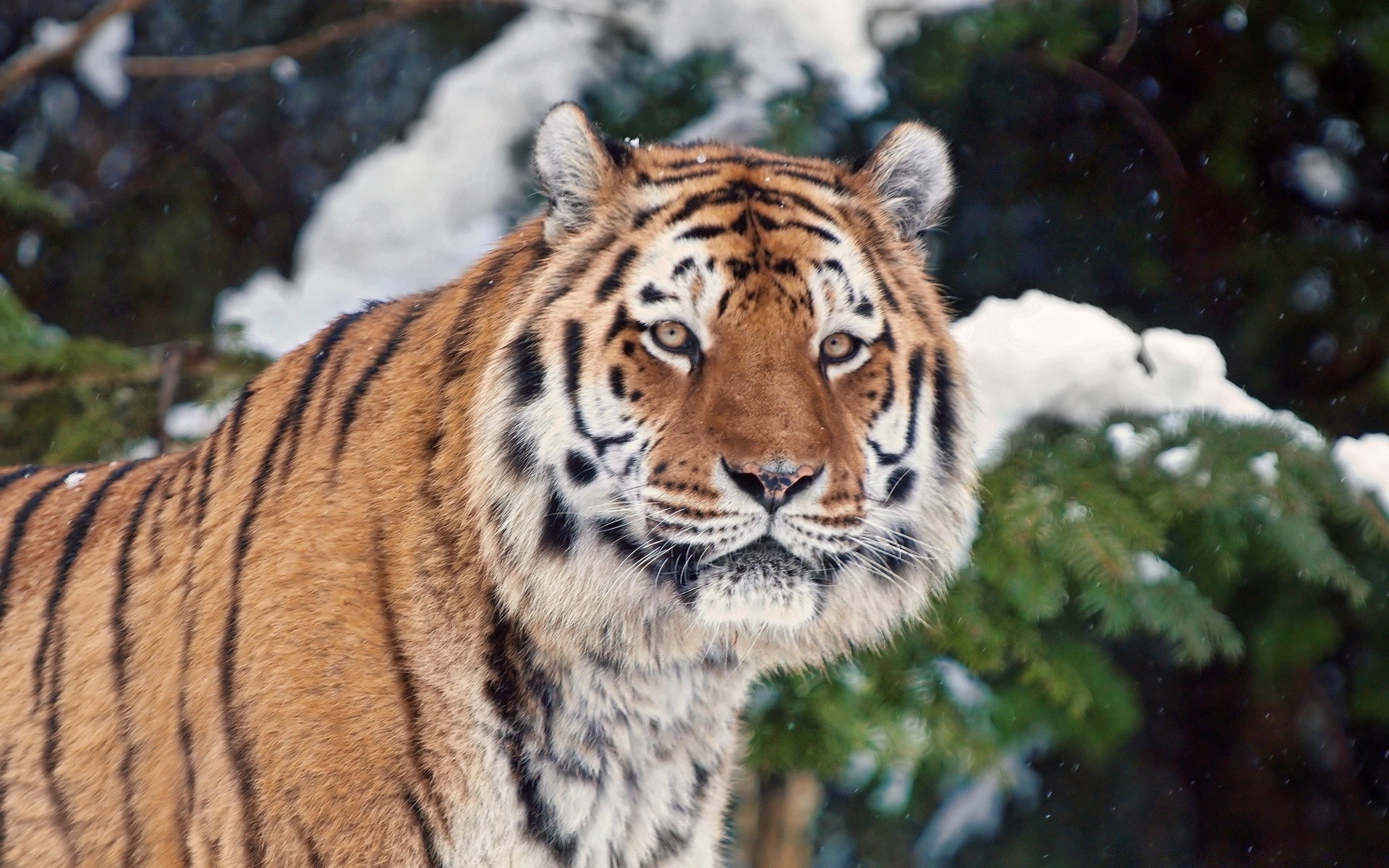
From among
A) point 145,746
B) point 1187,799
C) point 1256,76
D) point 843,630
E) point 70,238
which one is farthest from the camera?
point 70,238

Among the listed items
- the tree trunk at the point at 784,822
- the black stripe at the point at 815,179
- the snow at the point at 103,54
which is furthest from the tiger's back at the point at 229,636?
the snow at the point at 103,54

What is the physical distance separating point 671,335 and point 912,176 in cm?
56

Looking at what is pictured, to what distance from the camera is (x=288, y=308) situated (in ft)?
12.6

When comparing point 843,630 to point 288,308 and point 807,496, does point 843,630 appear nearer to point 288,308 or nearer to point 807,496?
point 807,496

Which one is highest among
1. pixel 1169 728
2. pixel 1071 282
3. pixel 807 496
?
pixel 807 496

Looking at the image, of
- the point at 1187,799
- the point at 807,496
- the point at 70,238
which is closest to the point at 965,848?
the point at 1187,799

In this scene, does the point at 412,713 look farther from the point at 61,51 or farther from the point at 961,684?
the point at 61,51

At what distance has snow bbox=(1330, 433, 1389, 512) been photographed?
2.74 m

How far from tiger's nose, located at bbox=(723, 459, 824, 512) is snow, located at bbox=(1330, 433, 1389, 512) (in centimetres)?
163

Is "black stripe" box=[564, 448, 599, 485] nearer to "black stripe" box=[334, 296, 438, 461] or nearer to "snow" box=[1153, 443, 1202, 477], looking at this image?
"black stripe" box=[334, 296, 438, 461]

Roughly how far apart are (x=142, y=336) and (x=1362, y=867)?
4631 millimetres

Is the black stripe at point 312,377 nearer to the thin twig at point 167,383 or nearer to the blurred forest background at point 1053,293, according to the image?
the thin twig at point 167,383

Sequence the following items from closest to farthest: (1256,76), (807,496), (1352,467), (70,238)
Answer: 1. (807,496)
2. (1352,467)
3. (1256,76)
4. (70,238)

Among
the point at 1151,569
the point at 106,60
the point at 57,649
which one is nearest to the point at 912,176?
the point at 1151,569
